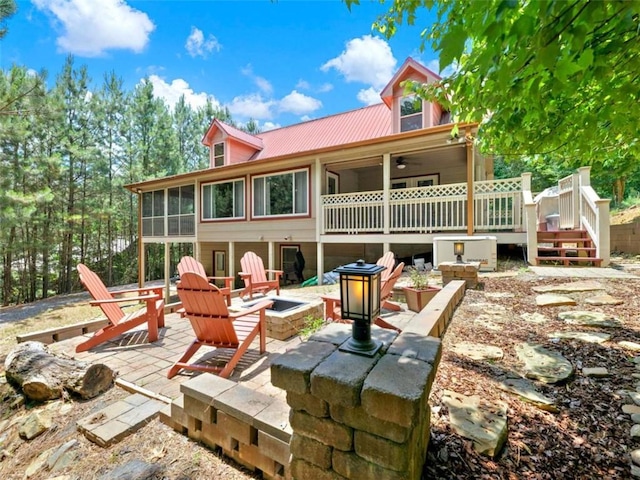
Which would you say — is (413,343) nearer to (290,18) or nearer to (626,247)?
(290,18)

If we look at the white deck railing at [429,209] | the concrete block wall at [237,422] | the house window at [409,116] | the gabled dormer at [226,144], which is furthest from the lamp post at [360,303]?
the gabled dormer at [226,144]

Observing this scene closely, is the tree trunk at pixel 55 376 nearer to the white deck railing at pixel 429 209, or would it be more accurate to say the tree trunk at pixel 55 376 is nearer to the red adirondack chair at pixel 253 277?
the red adirondack chair at pixel 253 277

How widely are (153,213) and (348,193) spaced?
9636mm

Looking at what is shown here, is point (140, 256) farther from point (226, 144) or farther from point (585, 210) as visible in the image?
point (585, 210)

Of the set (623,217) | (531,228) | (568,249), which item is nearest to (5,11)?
(531,228)

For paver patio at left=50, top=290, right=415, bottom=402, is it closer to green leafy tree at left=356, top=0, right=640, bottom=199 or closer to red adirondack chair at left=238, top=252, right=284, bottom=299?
red adirondack chair at left=238, top=252, right=284, bottom=299

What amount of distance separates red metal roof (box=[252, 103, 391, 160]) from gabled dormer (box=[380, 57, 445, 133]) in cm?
121

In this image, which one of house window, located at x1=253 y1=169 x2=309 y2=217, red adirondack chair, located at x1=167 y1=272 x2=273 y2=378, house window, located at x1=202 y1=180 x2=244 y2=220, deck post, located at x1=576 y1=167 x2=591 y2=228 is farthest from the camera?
house window, located at x1=202 y1=180 x2=244 y2=220

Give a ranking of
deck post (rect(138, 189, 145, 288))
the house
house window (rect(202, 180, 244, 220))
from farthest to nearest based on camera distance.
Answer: deck post (rect(138, 189, 145, 288))
house window (rect(202, 180, 244, 220))
the house

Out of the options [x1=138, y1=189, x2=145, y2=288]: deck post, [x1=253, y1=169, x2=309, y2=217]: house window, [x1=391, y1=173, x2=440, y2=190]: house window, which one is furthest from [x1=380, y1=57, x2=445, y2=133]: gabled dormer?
[x1=138, y1=189, x2=145, y2=288]: deck post

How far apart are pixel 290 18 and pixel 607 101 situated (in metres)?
8.58

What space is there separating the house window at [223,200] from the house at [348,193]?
0.04 m

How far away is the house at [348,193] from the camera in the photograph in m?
7.05

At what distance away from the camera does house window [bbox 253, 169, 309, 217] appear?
984 centimetres
